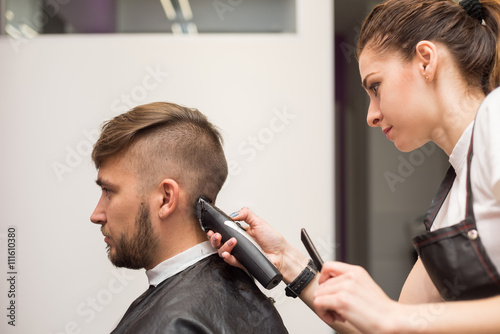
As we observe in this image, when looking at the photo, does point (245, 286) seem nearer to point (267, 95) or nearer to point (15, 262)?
point (267, 95)

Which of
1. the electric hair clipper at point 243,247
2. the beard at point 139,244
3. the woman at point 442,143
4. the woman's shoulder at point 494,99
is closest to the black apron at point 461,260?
the woman at point 442,143

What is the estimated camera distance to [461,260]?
1272 mm

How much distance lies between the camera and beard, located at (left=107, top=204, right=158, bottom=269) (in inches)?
65.4

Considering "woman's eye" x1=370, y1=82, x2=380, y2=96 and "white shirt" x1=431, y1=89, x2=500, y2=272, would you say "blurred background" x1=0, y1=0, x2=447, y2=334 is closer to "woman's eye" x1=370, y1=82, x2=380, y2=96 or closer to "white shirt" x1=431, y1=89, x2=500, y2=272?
"woman's eye" x1=370, y1=82, x2=380, y2=96

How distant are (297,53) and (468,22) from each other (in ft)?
4.51

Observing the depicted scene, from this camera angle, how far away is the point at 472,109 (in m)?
1.38

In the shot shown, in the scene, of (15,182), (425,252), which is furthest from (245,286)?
(15,182)

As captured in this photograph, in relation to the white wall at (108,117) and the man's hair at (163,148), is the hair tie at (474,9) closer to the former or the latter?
the man's hair at (163,148)

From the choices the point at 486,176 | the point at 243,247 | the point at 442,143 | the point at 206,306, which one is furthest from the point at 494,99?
the point at 206,306

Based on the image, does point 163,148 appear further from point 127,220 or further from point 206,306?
point 206,306

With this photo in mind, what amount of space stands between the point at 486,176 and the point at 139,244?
1.11 metres

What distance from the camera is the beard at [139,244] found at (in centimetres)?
166

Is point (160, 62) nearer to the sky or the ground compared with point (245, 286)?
nearer to the sky

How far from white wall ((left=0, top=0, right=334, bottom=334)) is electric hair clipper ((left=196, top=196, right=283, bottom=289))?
1.08m
